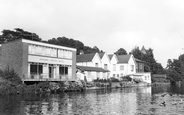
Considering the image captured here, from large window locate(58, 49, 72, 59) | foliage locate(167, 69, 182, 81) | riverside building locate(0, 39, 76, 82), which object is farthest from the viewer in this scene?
foliage locate(167, 69, 182, 81)

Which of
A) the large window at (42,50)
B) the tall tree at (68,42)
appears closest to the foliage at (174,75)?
the tall tree at (68,42)

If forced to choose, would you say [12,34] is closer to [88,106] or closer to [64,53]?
[64,53]

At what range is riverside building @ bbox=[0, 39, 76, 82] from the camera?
42031 mm

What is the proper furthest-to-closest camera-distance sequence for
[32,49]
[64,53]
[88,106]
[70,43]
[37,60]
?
1. [70,43]
2. [64,53]
3. [37,60]
4. [32,49]
5. [88,106]

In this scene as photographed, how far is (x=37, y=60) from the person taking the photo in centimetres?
4419

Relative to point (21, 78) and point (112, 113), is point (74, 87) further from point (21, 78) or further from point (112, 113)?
point (112, 113)

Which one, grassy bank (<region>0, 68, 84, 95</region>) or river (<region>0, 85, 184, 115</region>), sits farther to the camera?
grassy bank (<region>0, 68, 84, 95</region>)

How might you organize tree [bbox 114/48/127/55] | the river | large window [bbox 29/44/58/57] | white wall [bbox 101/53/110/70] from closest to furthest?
the river < large window [bbox 29/44/58/57] < white wall [bbox 101/53/110/70] < tree [bbox 114/48/127/55]

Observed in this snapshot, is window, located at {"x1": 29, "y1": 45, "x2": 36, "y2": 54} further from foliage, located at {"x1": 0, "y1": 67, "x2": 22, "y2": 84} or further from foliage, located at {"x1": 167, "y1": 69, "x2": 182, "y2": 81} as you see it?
foliage, located at {"x1": 167, "y1": 69, "x2": 182, "y2": 81}

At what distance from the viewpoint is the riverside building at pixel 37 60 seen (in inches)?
1655

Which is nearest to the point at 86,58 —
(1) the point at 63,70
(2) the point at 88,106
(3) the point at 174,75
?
(1) the point at 63,70

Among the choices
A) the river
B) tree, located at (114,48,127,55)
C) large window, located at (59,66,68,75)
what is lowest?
the river

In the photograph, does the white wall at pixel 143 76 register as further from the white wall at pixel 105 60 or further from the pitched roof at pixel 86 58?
the pitched roof at pixel 86 58

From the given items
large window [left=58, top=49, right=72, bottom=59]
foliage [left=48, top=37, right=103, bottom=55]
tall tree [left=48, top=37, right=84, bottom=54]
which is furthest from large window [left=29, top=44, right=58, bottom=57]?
tall tree [left=48, top=37, right=84, bottom=54]
